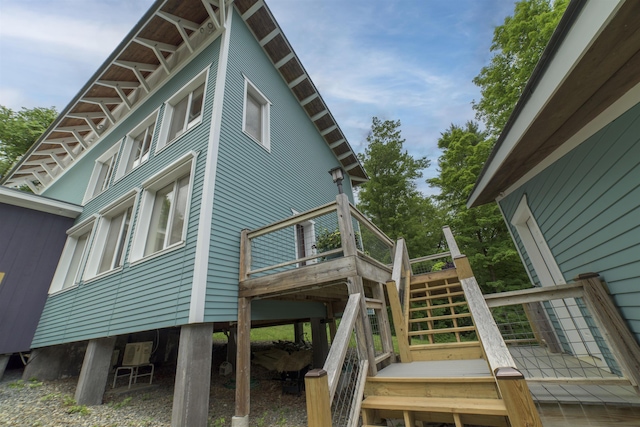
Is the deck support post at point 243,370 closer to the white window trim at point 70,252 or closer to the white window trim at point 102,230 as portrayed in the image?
the white window trim at point 102,230

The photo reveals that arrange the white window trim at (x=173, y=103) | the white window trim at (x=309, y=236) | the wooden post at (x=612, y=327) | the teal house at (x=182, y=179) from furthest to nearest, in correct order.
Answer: the white window trim at (x=309, y=236)
the white window trim at (x=173, y=103)
the teal house at (x=182, y=179)
the wooden post at (x=612, y=327)

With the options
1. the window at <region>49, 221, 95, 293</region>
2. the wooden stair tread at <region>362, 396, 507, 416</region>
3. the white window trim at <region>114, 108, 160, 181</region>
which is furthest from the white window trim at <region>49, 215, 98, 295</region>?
the wooden stair tread at <region>362, 396, 507, 416</region>

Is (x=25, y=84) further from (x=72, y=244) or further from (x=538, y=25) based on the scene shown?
(x=538, y=25)

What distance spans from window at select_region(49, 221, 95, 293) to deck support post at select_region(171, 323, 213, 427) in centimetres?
561

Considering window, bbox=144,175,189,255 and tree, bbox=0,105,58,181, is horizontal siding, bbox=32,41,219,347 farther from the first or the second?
tree, bbox=0,105,58,181

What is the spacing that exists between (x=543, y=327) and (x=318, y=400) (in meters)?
5.70

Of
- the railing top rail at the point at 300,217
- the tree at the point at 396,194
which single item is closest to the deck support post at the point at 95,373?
the railing top rail at the point at 300,217

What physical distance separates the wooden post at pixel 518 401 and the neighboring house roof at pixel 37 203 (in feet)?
36.1

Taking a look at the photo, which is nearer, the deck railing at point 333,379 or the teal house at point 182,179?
the deck railing at point 333,379

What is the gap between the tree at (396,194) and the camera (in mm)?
13414

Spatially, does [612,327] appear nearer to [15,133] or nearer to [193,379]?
[193,379]

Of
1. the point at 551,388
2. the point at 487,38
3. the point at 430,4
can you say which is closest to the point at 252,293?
the point at 551,388

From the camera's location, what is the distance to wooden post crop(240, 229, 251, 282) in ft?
15.1

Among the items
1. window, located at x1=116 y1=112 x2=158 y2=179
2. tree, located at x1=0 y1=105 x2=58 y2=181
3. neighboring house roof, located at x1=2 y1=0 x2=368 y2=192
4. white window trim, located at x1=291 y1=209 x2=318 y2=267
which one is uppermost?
tree, located at x1=0 y1=105 x2=58 y2=181
